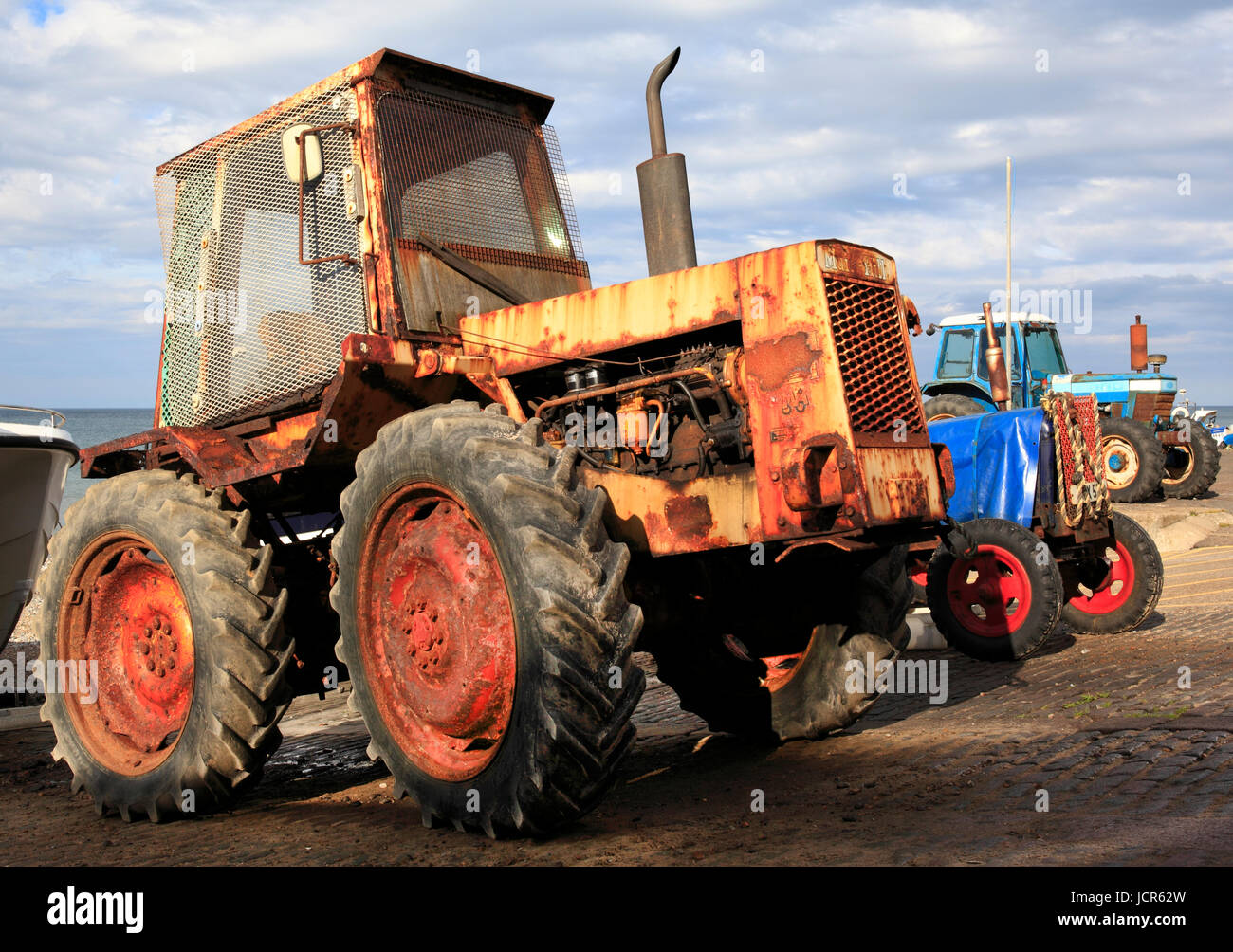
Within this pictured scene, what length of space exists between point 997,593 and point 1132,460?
1049 cm

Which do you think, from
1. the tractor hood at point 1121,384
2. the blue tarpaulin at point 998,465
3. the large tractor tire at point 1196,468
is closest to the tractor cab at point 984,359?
the tractor hood at point 1121,384

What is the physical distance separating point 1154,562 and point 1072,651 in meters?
1.27

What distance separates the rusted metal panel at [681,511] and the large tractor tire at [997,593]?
460 cm

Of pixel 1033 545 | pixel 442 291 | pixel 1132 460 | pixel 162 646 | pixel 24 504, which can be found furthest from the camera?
pixel 1132 460

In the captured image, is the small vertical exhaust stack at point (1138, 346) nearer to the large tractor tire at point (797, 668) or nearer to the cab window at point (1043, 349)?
the cab window at point (1043, 349)

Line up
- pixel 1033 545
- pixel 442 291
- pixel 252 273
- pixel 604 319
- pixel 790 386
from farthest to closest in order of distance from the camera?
pixel 1033 545, pixel 252 273, pixel 442 291, pixel 604 319, pixel 790 386

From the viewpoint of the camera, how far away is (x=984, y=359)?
18562 millimetres

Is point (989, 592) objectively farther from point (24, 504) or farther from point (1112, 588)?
point (24, 504)

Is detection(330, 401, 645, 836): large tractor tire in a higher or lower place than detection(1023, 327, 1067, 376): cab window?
lower

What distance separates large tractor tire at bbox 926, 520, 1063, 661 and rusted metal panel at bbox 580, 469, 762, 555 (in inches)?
181

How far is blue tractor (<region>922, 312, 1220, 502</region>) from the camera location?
18.1 m

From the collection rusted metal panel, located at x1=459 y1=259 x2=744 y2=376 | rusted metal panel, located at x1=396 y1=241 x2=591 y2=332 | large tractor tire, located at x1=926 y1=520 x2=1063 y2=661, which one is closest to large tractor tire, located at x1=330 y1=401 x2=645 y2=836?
rusted metal panel, located at x1=459 y1=259 x2=744 y2=376

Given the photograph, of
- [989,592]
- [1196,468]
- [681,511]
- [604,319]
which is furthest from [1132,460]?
[681,511]

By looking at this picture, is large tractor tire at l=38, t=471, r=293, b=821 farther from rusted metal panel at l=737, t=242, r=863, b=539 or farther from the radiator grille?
the radiator grille
